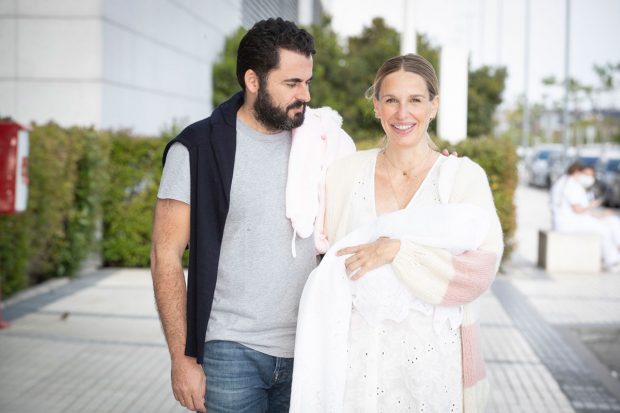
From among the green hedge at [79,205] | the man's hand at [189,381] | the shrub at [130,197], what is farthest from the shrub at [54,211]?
the man's hand at [189,381]

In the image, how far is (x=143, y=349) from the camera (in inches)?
266

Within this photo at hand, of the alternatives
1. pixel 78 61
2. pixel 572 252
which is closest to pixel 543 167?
pixel 572 252

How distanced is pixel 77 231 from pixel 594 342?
629 centimetres

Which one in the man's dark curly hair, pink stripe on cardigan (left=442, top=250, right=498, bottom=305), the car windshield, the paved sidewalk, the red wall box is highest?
the car windshield

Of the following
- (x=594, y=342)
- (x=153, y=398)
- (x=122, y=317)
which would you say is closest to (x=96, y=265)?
(x=122, y=317)

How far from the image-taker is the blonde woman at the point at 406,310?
2605 mm

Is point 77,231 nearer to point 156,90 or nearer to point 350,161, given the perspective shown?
point 156,90

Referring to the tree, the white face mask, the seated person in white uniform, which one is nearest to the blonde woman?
the seated person in white uniform

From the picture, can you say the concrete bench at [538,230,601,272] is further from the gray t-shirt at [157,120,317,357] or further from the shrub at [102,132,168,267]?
the gray t-shirt at [157,120,317,357]

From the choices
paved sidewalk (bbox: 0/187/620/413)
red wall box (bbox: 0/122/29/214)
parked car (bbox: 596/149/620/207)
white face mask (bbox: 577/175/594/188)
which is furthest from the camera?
parked car (bbox: 596/149/620/207)

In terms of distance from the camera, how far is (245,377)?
2.70 m

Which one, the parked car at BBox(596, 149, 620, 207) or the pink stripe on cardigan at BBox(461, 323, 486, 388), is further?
the parked car at BBox(596, 149, 620, 207)

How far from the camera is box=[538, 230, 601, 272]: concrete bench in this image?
11.5 m

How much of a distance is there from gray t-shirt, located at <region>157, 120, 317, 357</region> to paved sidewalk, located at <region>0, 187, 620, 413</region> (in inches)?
114
